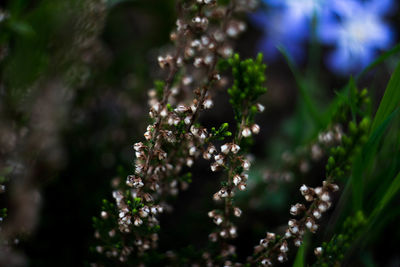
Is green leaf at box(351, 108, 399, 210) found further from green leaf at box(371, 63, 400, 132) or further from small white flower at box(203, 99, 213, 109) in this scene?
small white flower at box(203, 99, 213, 109)

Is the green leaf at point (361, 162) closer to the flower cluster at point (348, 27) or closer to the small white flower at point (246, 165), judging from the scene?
the small white flower at point (246, 165)

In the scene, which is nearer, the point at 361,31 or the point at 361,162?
the point at 361,162

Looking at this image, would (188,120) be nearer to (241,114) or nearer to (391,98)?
(241,114)

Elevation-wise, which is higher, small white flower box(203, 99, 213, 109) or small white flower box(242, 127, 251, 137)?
small white flower box(203, 99, 213, 109)

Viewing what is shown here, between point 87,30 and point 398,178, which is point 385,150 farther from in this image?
point 87,30

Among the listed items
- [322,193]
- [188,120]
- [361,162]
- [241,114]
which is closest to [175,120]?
[188,120]

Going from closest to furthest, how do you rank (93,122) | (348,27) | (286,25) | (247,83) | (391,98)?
(247,83) < (391,98) < (93,122) < (348,27) < (286,25)

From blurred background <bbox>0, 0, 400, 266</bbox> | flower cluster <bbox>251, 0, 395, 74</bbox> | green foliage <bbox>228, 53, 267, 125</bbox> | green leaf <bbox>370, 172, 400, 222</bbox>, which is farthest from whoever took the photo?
flower cluster <bbox>251, 0, 395, 74</bbox>

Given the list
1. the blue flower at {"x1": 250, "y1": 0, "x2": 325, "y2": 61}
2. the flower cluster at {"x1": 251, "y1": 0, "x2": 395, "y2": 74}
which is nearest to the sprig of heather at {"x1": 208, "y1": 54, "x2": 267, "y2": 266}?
the flower cluster at {"x1": 251, "y1": 0, "x2": 395, "y2": 74}

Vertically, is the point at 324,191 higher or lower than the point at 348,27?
lower
